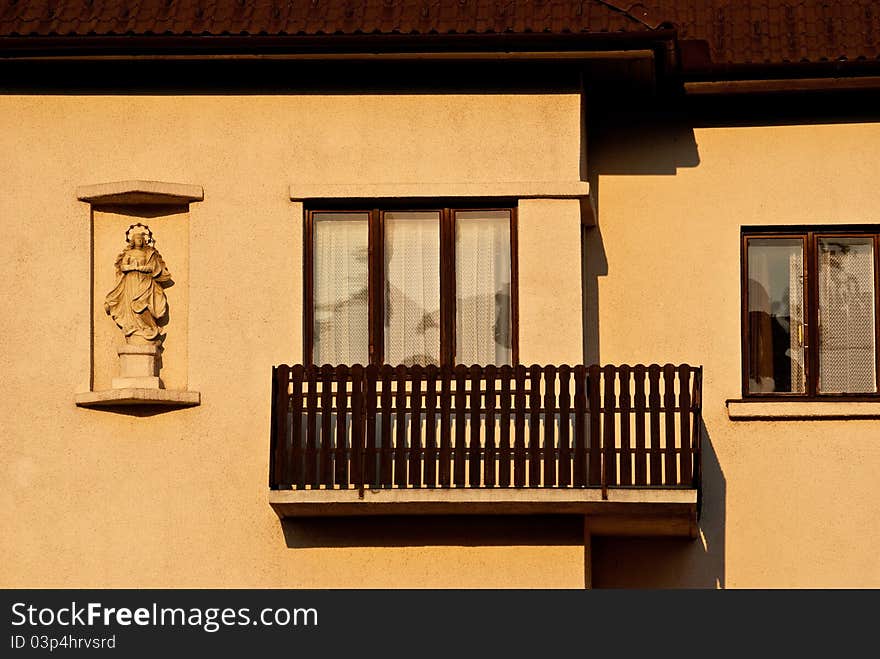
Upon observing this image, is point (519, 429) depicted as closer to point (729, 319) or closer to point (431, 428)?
point (431, 428)

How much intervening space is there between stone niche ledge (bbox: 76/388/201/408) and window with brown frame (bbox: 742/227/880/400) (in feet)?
17.3

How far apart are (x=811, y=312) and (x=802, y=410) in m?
1.03

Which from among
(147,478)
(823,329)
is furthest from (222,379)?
(823,329)

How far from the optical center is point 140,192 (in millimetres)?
19031

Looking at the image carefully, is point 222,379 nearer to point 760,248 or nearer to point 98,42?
point 98,42

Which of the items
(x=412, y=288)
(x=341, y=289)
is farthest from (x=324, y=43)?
(x=412, y=288)

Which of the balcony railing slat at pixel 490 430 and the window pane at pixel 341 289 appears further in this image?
the window pane at pixel 341 289

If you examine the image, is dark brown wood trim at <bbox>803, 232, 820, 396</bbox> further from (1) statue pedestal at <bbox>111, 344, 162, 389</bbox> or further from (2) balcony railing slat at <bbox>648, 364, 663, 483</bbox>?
(1) statue pedestal at <bbox>111, 344, 162, 389</bbox>

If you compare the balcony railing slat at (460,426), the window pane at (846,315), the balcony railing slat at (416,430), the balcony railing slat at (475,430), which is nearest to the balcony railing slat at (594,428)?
the balcony railing slat at (475,430)

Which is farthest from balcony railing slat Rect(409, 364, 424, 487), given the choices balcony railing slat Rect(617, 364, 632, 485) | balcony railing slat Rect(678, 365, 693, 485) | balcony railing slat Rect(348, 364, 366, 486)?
balcony railing slat Rect(678, 365, 693, 485)

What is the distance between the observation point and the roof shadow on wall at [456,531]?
18484 millimetres

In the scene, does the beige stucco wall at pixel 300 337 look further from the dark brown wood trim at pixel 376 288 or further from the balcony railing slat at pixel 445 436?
the balcony railing slat at pixel 445 436

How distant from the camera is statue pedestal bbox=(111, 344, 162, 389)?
742 inches

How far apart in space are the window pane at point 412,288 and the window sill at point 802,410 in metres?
2.98
